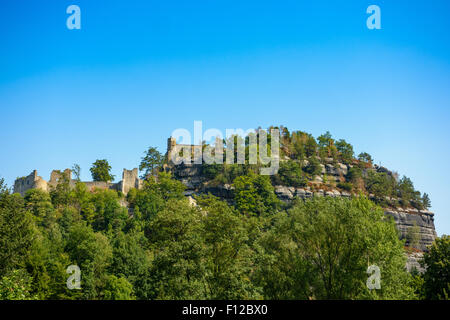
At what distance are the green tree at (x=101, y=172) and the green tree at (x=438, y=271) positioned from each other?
61.7 meters

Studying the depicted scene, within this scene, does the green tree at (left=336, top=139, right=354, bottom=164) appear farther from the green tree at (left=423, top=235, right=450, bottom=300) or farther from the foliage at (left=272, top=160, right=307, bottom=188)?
the green tree at (left=423, top=235, right=450, bottom=300)

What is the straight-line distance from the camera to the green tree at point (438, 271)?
36469mm

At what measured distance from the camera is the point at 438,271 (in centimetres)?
3859

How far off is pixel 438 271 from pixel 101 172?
6442 centimetres

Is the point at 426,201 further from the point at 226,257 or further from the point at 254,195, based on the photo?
the point at 226,257

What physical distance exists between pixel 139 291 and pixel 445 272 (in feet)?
86.7

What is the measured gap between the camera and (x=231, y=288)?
1148 inches

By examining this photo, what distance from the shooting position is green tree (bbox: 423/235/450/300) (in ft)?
120

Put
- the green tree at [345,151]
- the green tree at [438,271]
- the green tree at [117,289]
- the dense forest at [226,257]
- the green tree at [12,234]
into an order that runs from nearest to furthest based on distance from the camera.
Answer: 1. the dense forest at [226,257]
2. the green tree at [12,234]
3. the green tree at [438,271]
4. the green tree at [117,289]
5. the green tree at [345,151]

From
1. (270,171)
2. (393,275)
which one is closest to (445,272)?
(393,275)

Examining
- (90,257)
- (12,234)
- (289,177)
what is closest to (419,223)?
(289,177)

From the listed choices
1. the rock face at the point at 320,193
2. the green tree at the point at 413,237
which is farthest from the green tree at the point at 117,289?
the green tree at the point at 413,237

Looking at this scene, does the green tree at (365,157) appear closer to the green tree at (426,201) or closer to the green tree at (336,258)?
the green tree at (426,201)
